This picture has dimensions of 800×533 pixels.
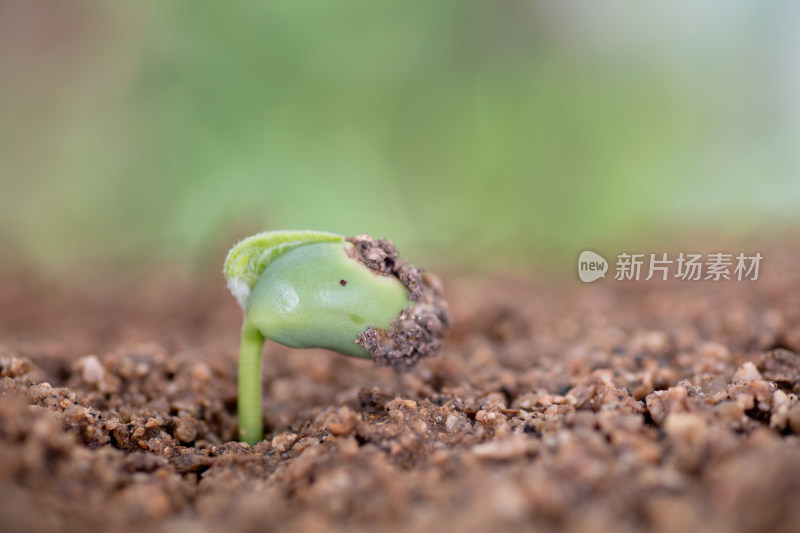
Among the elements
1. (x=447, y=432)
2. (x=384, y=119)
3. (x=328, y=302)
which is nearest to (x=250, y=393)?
(x=328, y=302)

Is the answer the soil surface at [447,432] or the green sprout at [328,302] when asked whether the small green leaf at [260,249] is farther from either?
the soil surface at [447,432]

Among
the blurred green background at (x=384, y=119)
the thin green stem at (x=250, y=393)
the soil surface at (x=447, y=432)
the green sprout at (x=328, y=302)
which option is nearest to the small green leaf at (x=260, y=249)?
the green sprout at (x=328, y=302)

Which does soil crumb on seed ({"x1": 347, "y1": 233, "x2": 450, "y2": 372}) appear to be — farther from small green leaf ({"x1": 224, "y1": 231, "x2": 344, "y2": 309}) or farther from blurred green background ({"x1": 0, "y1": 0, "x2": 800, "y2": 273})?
blurred green background ({"x1": 0, "y1": 0, "x2": 800, "y2": 273})

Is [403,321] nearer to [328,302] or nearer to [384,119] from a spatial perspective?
[328,302]

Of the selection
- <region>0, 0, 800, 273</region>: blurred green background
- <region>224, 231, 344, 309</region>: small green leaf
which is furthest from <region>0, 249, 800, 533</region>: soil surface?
<region>0, 0, 800, 273</region>: blurred green background

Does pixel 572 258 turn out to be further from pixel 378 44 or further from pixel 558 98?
pixel 378 44
